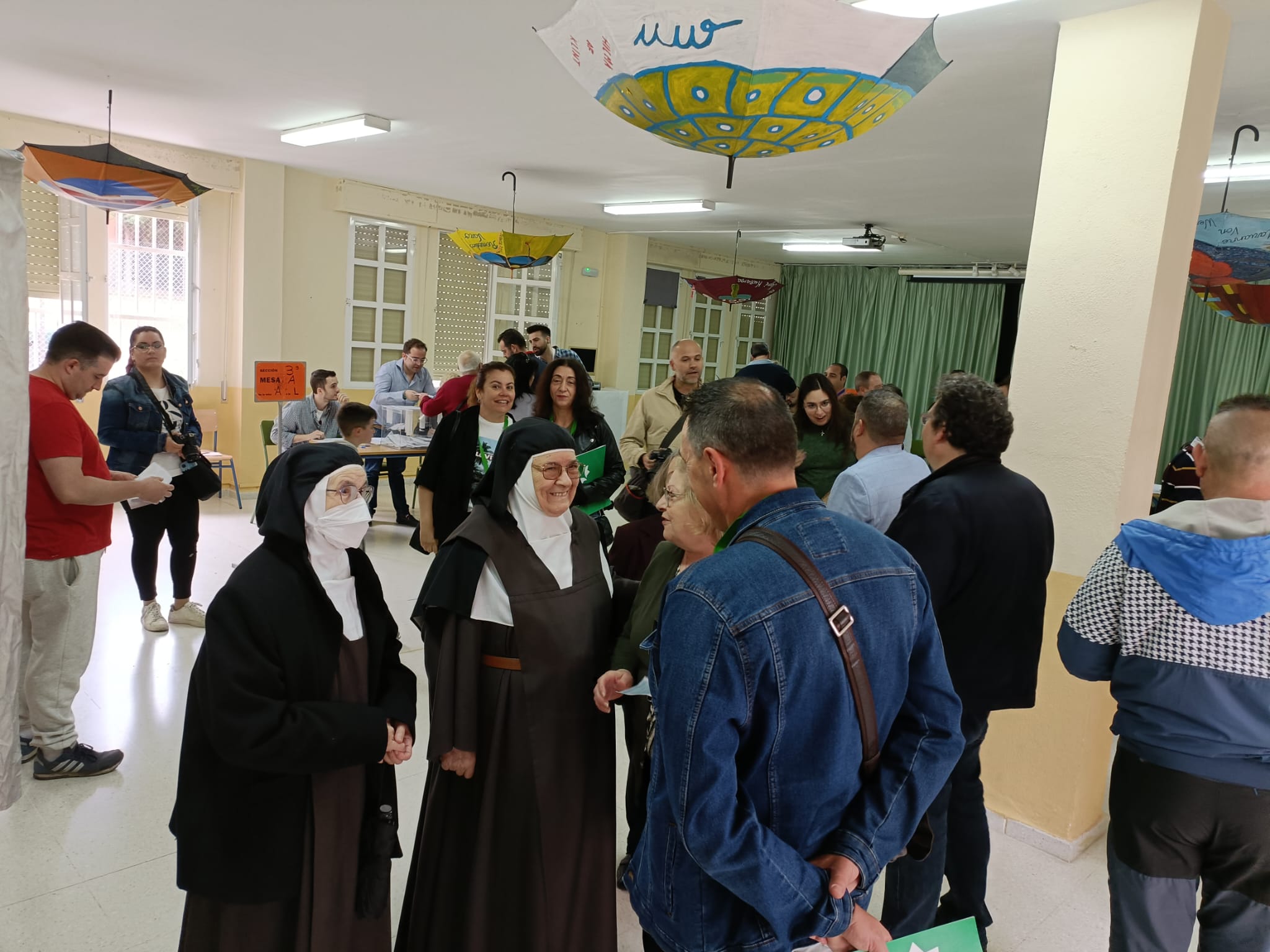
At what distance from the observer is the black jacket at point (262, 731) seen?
150 centimetres

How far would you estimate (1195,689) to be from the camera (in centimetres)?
166

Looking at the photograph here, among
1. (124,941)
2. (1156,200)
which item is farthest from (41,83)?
(1156,200)

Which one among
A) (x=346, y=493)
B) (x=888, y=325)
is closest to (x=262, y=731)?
(x=346, y=493)

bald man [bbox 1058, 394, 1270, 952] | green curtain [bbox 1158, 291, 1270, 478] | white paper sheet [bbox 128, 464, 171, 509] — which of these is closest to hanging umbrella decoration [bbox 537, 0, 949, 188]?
bald man [bbox 1058, 394, 1270, 952]

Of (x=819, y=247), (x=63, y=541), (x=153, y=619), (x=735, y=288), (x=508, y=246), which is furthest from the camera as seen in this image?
(x=819, y=247)

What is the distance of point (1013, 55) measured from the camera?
11.9 ft

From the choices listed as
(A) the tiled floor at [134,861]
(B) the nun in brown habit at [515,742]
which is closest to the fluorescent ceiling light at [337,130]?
(A) the tiled floor at [134,861]

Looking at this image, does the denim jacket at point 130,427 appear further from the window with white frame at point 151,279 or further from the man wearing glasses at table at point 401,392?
the window with white frame at point 151,279

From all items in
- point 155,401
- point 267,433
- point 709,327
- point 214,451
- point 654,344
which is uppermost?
point 709,327

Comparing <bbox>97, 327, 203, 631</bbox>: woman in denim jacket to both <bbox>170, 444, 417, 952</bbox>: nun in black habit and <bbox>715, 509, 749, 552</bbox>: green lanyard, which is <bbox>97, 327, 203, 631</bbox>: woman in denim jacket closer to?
<bbox>170, 444, 417, 952</bbox>: nun in black habit

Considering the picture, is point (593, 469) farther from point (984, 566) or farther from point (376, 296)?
point (376, 296)

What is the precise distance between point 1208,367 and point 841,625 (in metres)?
10.6

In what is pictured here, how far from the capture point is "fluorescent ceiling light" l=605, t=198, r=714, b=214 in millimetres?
8000

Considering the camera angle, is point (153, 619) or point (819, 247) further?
point (819, 247)
